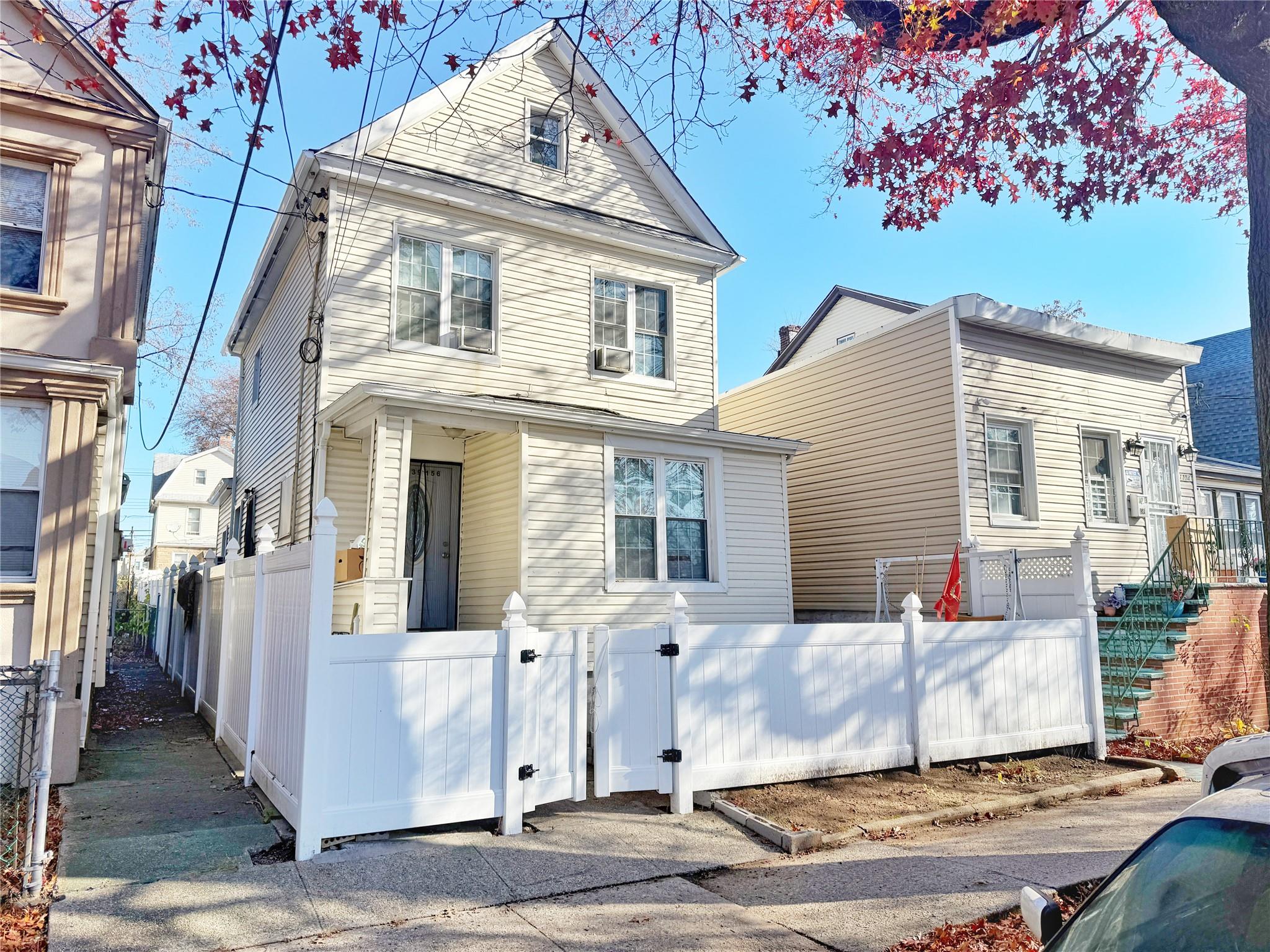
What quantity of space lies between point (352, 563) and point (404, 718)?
4.23 meters

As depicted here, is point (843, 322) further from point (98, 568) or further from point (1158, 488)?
point (98, 568)

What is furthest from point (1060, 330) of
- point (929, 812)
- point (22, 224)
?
point (22, 224)

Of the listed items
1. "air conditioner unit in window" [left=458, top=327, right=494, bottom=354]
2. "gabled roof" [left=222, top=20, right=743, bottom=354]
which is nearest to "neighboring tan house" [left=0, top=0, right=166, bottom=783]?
"gabled roof" [left=222, top=20, right=743, bottom=354]

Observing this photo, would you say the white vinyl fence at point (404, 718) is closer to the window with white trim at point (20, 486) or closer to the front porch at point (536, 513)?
the front porch at point (536, 513)

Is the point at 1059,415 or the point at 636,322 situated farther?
the point at 1059,415

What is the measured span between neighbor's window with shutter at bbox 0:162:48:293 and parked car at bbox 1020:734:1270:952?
32.1 ft

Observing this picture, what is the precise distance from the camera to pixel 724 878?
17.2 feet

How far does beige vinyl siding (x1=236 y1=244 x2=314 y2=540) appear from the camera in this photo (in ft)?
38.4

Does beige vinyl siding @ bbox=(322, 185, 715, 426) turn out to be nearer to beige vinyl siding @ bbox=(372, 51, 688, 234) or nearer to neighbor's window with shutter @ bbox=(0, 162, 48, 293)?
beige vinyl siding @ bbox=(372, 51, 688, 234)

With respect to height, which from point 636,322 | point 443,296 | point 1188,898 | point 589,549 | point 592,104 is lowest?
point 1188,898

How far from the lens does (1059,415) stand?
1369 cm

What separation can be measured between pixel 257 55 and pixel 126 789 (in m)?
5.70

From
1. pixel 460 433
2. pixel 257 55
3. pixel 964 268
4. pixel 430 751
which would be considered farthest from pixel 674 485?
pixel 964 268

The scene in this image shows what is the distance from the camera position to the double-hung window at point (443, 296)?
10930mm
